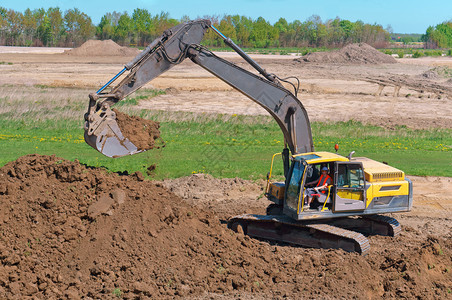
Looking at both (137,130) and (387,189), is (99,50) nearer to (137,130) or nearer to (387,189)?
(137,130)

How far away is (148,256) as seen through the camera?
1178cm

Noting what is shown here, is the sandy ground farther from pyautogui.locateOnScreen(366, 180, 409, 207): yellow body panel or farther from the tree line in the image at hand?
the tree line

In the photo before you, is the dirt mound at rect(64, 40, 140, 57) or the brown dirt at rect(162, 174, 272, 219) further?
the dirt mound at rect(64, 40, 140, 57)

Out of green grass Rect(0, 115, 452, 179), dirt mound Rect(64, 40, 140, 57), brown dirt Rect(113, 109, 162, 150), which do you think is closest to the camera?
brown dirt Rect(113, 109, 162, 150)

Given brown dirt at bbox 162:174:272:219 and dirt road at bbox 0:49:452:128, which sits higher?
dirt road at bbox 0:49:452:128

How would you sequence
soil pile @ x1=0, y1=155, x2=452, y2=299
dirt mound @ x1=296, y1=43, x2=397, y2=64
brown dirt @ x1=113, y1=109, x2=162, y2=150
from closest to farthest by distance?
1. soil pile @ x1=0, y1=155, x2=452, y2=299
2. brown dirt @ x1=113, y1=109, x2=162, y2=150
3. dirt mound @ x1=296, y1=43, x2=397, y2=64

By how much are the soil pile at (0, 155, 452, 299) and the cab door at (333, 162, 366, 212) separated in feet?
3.76

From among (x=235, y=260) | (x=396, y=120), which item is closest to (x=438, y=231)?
(x=235, y=260)

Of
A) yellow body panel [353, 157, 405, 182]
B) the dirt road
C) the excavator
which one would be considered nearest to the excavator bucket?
the excavator

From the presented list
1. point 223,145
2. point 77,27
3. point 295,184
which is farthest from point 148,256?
point 77,27

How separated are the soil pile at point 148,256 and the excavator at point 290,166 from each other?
566 mm

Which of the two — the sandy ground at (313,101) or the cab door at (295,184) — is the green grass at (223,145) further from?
the cab door at (295,184)

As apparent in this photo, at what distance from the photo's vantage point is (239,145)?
2469 cm

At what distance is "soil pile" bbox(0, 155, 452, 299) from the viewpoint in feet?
36.2
